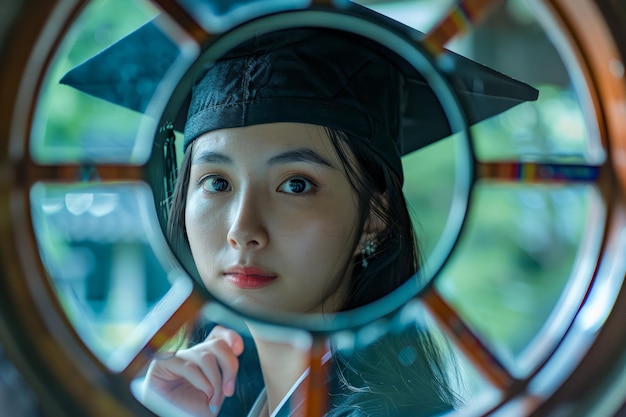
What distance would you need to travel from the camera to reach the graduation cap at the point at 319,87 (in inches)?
30.1

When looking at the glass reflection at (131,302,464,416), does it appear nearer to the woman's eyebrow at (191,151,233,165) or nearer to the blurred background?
the blurred background

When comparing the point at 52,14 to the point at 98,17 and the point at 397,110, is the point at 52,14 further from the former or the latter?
the point at 397,110

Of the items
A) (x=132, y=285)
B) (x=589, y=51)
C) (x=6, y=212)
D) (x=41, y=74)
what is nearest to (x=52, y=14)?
(x=41, y=74)

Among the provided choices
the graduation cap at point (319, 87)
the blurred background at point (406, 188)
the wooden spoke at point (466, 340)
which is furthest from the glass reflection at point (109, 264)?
the wooden spoke at point (466, 340)

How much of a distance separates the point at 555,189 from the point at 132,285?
0.50 m

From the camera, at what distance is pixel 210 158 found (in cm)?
79

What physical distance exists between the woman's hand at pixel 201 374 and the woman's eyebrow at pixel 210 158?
0.63ft

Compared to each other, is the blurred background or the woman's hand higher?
the blurred background

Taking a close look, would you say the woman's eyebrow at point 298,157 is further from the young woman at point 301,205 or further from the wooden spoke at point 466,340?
the wooden spoke at point 466,340

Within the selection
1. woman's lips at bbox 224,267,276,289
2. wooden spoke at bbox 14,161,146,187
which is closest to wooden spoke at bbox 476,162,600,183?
woman's lips at bbox 224,267,276,289

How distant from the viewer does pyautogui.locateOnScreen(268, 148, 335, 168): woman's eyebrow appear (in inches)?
30.4

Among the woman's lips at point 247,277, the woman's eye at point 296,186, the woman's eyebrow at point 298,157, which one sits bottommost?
the woman's lips at point 247,277

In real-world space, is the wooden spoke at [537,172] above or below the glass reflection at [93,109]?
below

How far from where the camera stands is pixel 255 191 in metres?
0.77
